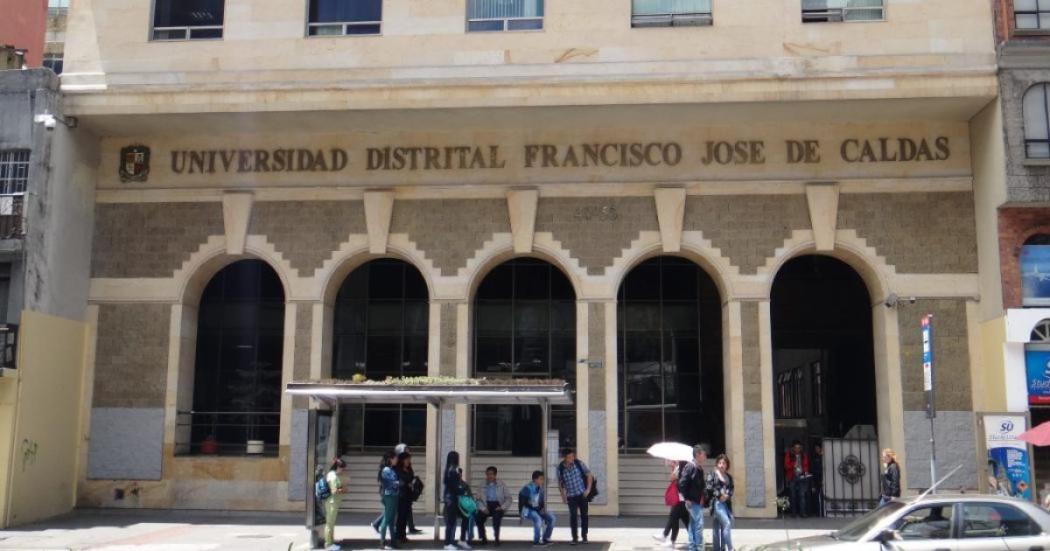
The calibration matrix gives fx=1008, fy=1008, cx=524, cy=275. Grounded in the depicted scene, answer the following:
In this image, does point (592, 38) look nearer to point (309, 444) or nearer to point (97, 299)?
point (309, 444)

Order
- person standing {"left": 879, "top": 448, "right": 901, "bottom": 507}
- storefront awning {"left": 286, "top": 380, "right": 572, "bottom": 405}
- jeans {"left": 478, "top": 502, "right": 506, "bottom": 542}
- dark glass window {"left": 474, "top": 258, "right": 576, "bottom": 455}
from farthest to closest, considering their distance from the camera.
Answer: dark glass window {"left": 474, "top": 258, "right": 576, "bottom": 455} < person standing {"left": 879, "top": 448, "right": 901, "bottom": 507} < jeans {"left": 478, "top": 502, "right": 506, "bottom": 542} < storefront awning {"left": 286, "top": 380, "right": 572, "bottom": 405}

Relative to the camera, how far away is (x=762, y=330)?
23031mm

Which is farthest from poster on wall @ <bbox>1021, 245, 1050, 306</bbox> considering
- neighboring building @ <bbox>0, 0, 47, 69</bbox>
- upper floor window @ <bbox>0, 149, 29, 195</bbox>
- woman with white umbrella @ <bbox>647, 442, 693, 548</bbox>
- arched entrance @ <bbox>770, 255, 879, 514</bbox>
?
neighboring building @ <bbox>0, 0, 47, 69</bbox>

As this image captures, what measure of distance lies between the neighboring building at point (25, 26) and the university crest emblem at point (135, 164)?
1048 centimetres

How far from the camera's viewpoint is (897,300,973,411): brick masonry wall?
22375 millimetres

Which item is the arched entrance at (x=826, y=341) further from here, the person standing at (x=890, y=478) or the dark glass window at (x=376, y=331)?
the dark glass window at (x=376, y=331)

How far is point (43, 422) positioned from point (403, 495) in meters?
9.47

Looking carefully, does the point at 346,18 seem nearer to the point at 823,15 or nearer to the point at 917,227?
the point at 823,15

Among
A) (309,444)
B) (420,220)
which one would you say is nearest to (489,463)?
(420,220)

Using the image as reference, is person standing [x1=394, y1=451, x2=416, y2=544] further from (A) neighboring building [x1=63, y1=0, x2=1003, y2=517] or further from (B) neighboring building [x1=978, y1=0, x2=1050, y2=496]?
(B) neighboring building [x1=978, y1=0, x2=1050, y2=496]

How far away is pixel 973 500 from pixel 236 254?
1782 cm

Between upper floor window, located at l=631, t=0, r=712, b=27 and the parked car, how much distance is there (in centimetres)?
1385

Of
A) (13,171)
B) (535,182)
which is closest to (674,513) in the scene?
(535,182)

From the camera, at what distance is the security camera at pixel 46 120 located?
23.0 metres
